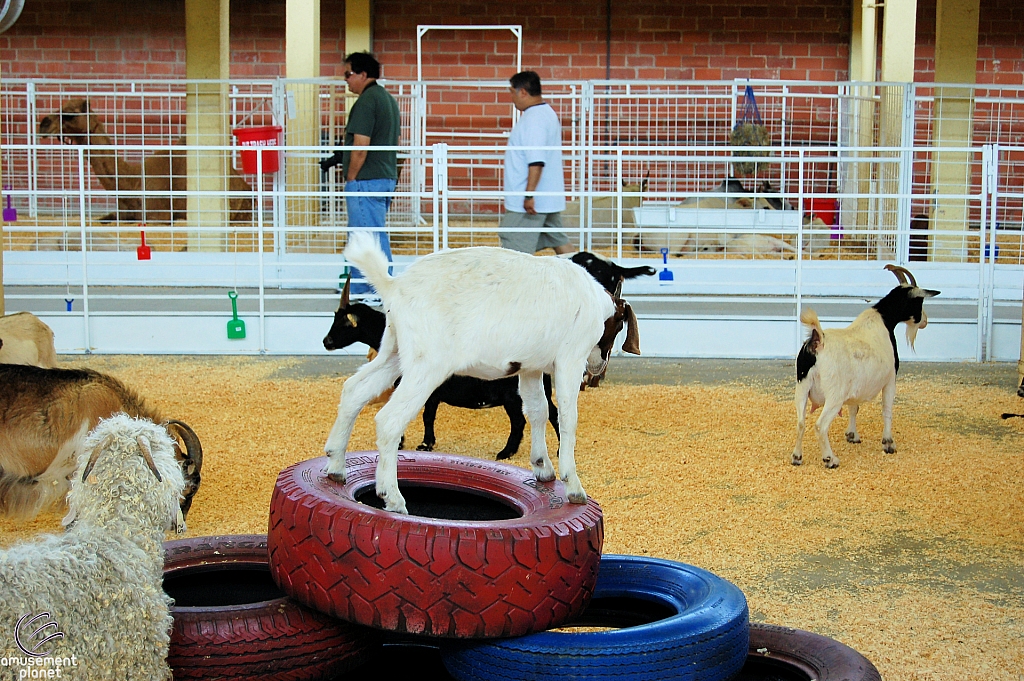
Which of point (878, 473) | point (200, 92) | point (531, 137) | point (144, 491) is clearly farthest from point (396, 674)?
point (200, 92)

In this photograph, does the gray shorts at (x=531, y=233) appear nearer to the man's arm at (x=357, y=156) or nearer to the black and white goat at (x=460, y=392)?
the man's arm at (x=357, y=156)

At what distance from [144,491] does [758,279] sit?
854 cm

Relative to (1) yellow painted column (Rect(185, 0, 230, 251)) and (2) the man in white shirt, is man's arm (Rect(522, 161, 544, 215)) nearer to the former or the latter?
(2) the man in white shirt

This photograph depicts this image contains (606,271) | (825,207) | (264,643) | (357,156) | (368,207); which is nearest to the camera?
(264,643)

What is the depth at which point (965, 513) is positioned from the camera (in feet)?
14.8

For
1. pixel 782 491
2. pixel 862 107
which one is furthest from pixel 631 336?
pixel 862 107

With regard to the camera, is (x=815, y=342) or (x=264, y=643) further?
(x=815, y=342)

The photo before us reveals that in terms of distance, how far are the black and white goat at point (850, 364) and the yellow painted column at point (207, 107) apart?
689 cm

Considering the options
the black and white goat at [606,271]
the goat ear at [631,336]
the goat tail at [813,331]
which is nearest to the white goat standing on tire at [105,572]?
the goat ear at [631,336]

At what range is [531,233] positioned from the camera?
8.26 m

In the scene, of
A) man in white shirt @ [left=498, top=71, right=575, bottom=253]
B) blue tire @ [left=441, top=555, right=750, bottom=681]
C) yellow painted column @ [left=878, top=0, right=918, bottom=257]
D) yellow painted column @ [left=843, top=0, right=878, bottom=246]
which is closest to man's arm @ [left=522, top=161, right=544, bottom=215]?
man in white shirt @ [left=498, top=71, right=575, bottom=253]

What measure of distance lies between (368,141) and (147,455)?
595 centimetres

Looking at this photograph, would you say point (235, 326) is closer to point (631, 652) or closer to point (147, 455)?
point (147, 455)

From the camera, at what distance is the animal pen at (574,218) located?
8.36m
